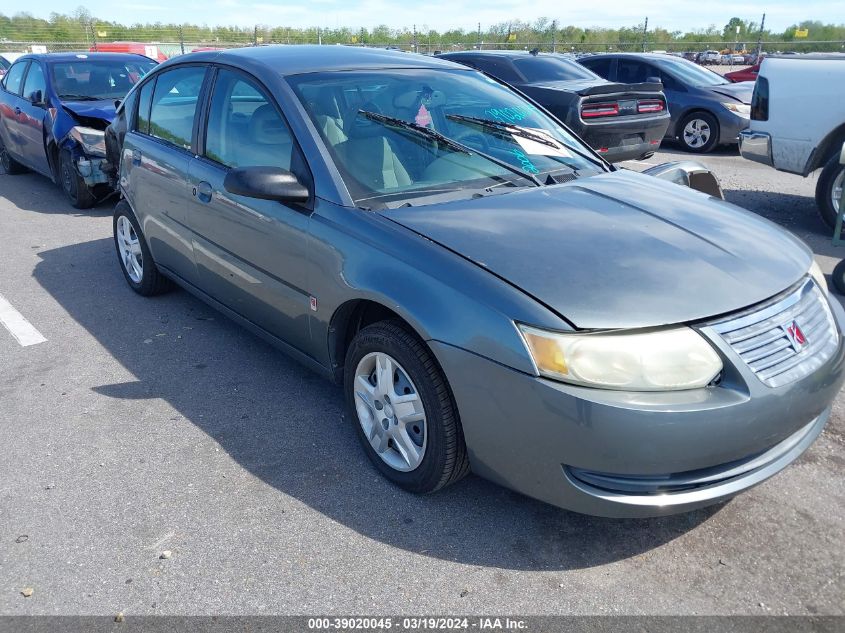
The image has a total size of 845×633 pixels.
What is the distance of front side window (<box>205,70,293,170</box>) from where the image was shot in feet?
11.3

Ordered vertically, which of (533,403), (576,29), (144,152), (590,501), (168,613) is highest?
(576,29)

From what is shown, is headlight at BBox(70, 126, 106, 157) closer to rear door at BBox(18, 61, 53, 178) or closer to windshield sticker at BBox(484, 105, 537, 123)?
rear door at BBox(18, 61, 53, 178)

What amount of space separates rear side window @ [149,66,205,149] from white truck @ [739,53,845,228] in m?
5.47

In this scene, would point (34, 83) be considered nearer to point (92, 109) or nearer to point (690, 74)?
point (92, 109)

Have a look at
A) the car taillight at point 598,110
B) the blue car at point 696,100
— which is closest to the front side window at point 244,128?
the car taillight at point 598,110

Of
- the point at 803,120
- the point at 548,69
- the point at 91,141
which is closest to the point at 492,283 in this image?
the point at 803,120

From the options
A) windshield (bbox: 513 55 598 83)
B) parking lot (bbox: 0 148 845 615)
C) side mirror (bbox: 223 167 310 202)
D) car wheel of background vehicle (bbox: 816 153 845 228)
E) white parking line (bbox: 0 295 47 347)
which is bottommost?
parking lot (bbox: 0 148 845 615)

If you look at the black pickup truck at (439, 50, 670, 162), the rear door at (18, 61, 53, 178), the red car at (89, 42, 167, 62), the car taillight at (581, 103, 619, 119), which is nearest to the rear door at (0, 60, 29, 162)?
the rear door at (18, 61, 53, 178)

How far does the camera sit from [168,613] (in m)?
2.41

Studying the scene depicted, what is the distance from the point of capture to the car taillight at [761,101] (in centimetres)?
713

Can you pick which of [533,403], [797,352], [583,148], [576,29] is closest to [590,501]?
[533,403]

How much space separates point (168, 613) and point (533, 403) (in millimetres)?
1388

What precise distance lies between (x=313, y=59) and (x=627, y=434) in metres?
2.59

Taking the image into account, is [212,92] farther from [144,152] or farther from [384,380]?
[384,380]
